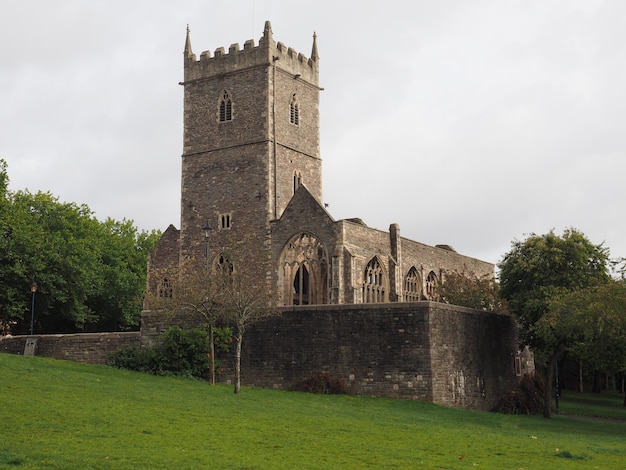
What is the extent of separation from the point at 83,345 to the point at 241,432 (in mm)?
19279

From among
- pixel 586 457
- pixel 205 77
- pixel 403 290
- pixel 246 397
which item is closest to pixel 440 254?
pixel 403 290

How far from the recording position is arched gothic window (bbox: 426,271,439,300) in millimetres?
51216

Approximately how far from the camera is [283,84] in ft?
164

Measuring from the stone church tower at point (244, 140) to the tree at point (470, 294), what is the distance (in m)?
9.32

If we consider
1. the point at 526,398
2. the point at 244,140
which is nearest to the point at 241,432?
the point at 526,398

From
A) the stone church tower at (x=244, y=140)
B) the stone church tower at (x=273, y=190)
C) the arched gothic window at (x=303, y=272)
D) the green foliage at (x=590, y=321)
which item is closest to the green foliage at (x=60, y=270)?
the stone church tower at (x=273, y=190)

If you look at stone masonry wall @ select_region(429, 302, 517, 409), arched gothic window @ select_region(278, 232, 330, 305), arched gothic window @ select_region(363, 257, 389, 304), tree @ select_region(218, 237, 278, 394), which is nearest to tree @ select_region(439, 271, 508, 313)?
arched gothic window @ select_region(363, 257, 389, 304)

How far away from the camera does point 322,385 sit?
3058cm

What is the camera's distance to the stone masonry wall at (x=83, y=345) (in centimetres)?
3525

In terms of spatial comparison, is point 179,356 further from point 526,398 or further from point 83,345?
point 526,398

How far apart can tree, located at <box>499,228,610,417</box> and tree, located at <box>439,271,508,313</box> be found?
6.14m

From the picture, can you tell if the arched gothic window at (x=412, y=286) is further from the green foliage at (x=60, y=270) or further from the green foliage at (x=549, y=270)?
the green foliage at (x=60, y=270)

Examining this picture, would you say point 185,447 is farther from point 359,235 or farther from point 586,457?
point 359,235

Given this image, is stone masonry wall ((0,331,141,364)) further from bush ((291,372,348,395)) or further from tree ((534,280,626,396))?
tree ((534,280,626,396))
